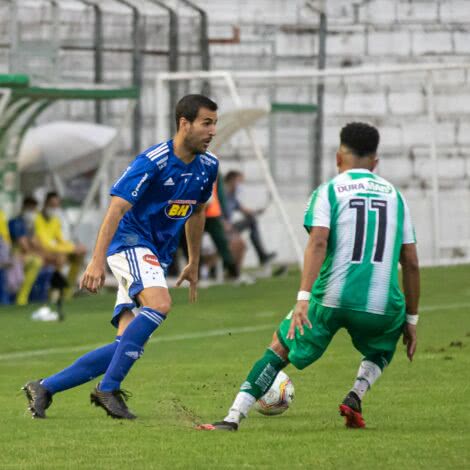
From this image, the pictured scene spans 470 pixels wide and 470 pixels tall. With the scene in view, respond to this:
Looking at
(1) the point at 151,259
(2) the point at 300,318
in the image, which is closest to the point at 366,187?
(2) the point at 300,318

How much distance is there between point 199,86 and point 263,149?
2.22m

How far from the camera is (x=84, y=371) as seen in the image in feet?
31.7

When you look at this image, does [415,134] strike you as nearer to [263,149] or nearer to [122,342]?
[263,149]

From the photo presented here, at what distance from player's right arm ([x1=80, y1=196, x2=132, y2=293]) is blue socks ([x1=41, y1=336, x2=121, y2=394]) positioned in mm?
762

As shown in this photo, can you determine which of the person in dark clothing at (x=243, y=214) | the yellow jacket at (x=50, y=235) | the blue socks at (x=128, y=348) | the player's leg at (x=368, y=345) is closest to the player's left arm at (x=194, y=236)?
the blue socks at (x=128, y=348)

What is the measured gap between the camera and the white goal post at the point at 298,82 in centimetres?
2323

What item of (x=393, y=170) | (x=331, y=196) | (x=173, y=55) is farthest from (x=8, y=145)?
(x=331, y=196)

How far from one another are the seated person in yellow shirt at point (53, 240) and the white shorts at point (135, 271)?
1118 centimetres

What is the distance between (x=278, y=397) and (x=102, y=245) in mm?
1383

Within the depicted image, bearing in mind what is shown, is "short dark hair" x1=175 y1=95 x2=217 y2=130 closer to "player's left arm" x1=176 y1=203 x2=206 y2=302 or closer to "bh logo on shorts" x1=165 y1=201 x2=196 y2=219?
"bh logo on shorts" x1=165 y1=201 x2=196 y2=219

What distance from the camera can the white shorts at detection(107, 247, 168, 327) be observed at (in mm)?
9492

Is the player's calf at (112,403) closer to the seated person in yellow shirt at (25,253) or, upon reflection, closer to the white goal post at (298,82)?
the seated person in yellow shirt at (25,253)

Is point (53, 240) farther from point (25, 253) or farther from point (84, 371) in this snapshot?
point (84, 371)

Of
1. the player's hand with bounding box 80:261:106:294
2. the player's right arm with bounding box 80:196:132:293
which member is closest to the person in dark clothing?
the player's right arm with bounding box 80:196:132:293
